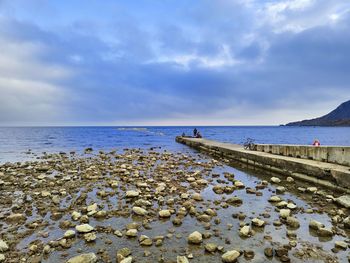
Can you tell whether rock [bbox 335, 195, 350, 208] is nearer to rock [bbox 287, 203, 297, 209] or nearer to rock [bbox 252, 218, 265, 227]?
rock [bbox 287, 203, 297, 209]

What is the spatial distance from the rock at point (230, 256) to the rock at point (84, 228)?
3.24 m

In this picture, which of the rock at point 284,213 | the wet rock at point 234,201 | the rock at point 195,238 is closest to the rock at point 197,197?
the wet rock at point 234,201

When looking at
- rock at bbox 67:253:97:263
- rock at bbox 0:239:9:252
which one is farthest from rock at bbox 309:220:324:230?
rock at bbox 0:239:9:252

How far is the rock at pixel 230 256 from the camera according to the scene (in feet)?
16.2

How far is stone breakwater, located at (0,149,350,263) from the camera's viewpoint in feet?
17.3

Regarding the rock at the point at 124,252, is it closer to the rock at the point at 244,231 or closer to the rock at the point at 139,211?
the rock at the point at 139,211

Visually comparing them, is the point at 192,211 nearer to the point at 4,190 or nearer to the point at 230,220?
the point at 230,220

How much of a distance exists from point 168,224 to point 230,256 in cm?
220

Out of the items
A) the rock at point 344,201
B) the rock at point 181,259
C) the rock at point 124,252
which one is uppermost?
the rock at point 344,201

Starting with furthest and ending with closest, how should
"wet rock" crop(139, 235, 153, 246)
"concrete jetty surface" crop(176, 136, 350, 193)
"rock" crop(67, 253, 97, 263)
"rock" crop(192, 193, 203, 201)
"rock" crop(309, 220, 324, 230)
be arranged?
1. "concrete jetty surface" crop(176, 136, 350, 193)
2. "rock" crop(192, 193, 203, 201)
3. "rock" crop(309, 220, 324, 230)
4. "wet rock" crop(139, 235, 153, 246)
5. "rock" crop(67, 253, 97, 263)

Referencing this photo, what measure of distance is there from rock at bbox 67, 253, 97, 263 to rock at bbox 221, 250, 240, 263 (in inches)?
98.7

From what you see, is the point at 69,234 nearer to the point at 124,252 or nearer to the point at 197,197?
the point at 124,252

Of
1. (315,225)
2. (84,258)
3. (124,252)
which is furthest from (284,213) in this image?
(84,258)

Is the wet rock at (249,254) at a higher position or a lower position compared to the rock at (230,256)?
lower
